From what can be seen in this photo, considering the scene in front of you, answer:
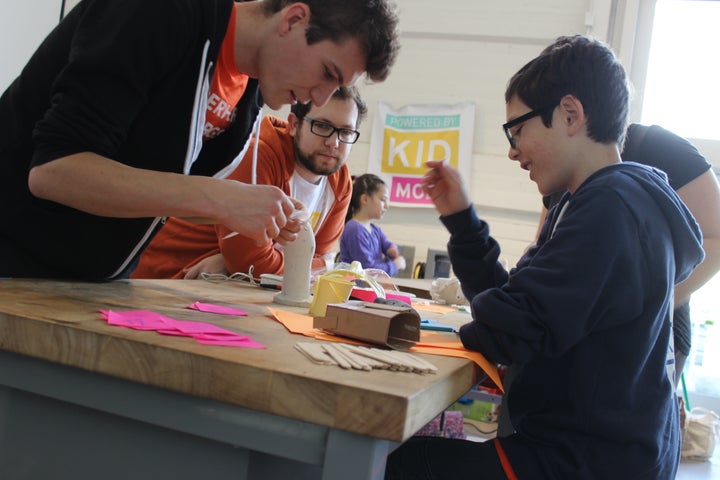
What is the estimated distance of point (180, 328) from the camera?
851 mm

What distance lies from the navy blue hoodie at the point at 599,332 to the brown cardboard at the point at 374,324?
116mm

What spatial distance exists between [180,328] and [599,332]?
2.10 feet

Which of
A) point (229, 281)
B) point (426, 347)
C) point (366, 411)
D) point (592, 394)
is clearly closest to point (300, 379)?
point (366, 411)

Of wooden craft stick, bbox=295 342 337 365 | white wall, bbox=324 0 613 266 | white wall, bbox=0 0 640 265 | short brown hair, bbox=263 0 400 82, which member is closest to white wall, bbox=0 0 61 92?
white wall, bbox=0 0 640 265

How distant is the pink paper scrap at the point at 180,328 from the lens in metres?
0.83

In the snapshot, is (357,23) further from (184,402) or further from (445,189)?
(184,402)

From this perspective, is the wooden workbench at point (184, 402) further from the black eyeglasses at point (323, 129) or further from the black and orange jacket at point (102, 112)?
the black eyeglasses at point (323, 129)

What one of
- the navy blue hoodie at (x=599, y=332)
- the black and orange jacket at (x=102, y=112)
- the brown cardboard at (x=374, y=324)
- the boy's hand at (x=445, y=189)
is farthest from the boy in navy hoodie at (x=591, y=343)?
the black and orange jacket at (x=102, y=112)

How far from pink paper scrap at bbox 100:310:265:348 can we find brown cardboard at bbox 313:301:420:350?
0.19 meters

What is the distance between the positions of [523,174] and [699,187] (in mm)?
3275

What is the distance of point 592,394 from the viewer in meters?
0.99

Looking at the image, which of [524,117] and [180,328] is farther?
[524,117]

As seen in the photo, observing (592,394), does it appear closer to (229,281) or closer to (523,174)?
(229,281)

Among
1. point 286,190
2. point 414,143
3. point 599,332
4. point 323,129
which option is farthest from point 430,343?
point 414,143
